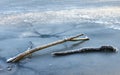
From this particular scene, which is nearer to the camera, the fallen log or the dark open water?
the dark open water

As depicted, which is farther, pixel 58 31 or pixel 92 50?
pixel 58 31

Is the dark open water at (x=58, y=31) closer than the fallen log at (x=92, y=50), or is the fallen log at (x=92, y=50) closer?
the dark open water at (x=58, y=31)

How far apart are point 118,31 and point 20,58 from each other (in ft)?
14.1

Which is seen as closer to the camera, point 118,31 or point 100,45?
point 100,45

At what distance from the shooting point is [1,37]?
1180cm

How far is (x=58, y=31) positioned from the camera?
12180 millimetres

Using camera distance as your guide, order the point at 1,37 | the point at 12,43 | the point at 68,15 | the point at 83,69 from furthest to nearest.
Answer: the point at 68,15 < the point at 1,37 < the point at 12,43 < the point at 83,69

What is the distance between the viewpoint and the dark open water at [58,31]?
897 centimetres

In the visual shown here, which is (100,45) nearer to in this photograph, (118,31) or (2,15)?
(118,31)

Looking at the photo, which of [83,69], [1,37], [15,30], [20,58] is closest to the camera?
[83,69]

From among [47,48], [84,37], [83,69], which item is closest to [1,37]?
[47,48]

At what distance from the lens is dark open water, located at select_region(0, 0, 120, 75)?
8.97m

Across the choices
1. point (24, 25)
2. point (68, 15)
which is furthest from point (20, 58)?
point (68, 15)

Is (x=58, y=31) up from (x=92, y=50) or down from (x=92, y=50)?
up
